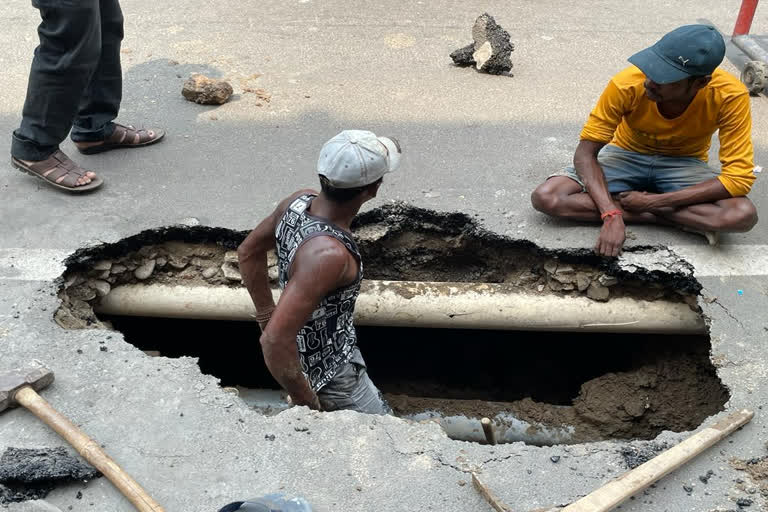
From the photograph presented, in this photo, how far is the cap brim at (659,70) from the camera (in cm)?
350

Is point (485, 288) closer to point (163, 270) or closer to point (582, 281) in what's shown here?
point (582, 281)

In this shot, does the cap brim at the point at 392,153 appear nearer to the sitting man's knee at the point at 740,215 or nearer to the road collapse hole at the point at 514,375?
the road collapse hole at the point at 514,375

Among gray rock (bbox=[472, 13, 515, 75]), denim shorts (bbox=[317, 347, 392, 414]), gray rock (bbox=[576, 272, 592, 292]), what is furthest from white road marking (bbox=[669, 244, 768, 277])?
gray rock (bbox=[472, 13, 515, 75])

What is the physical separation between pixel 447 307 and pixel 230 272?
3.81ft

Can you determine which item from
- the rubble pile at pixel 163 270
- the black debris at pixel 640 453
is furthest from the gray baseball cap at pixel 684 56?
the rubble pile at pixel 163 270

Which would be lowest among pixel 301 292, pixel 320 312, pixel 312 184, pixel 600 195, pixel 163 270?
→ pixel 163 270

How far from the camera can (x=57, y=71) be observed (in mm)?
4004

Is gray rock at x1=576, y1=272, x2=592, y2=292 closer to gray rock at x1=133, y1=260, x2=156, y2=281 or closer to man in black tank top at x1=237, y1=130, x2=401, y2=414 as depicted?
man in black tank top at x1=237, y1=130, x2=401, y2=414

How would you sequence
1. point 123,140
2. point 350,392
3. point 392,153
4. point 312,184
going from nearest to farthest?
1. point 392,153
2. point 350,392
3. point 312,184
4. point 123,140

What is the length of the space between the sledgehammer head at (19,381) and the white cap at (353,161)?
4.53ft

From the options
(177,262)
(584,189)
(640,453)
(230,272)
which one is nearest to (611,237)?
(584,189)

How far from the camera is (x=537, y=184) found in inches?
175

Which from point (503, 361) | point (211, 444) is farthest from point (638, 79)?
point (211, 444)

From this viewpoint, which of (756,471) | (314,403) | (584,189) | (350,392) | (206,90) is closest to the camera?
(756,471)
